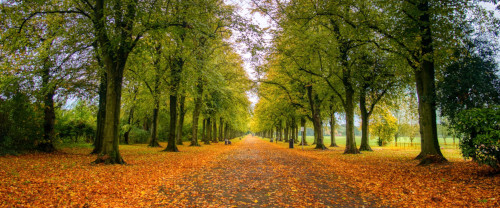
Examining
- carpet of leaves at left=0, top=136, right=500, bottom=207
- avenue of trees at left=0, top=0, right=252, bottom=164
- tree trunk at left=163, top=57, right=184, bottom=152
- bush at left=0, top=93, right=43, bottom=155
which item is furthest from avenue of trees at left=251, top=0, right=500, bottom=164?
bush at left=0, top=93, right=43, bottom=155

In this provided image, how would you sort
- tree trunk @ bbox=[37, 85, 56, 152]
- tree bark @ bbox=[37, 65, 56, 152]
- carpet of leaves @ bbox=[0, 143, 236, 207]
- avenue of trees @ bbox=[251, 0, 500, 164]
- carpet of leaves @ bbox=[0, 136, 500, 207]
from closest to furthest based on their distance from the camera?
carpet of leaves @ bbox=[0, 143, 236, 207] → carpet of leaves @ bbox=[0, 136, 500, 207] → avenue of trees @ bbox=[251, 0, 500, 164] → tree bark @ bbox=[37, 65, 56, 152] → tree trunk @ bbox=[37, 85, 56, 152]

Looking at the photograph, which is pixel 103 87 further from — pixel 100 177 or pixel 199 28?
pixel 100 177

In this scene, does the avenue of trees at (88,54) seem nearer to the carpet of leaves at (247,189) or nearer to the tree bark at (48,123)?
the tree bark at (48,123)

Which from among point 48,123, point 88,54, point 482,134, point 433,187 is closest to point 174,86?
point 88,54

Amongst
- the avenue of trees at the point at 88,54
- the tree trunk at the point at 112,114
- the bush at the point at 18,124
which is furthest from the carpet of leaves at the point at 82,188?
the bush at the point at 18,124

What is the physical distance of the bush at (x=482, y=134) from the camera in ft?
21.8

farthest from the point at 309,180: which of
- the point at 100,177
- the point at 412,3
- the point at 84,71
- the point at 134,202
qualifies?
the point at 84,71

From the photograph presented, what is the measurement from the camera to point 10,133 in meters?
12.6

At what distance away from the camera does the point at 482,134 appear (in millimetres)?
6965

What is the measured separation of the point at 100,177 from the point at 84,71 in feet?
31.6

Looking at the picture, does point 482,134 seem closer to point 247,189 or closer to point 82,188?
point 247,189

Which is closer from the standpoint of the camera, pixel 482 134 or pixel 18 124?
pixel 482 134

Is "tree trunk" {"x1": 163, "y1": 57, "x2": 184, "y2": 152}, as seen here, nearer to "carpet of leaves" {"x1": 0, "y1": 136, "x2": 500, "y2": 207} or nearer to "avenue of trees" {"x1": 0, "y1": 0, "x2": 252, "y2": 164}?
"avenue of trees" {"x1": 0, "y1": 0, "x2": 252, "y2": 164}

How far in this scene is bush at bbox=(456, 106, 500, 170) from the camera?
262 inches
